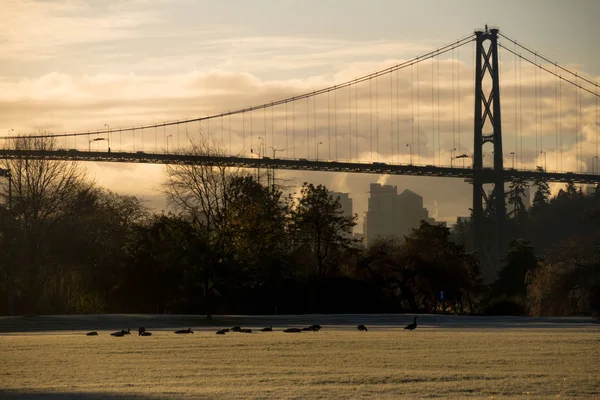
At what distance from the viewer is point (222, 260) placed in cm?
5791

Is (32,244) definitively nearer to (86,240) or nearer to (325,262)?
(86,240)

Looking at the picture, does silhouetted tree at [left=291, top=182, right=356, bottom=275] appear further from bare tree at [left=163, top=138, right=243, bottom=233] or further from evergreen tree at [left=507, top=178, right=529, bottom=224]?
evergreen tree at [left=507, top=178, right=529, bottom=224]

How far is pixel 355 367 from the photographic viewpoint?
26.4 metres

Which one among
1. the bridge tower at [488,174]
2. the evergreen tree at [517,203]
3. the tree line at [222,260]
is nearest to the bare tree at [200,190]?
the tree line at [222,260]

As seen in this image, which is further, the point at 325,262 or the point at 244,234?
the point at 325,262

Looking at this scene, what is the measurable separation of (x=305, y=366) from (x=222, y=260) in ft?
103

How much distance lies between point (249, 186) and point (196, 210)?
5.86 metres

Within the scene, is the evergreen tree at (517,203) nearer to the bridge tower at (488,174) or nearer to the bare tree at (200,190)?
the bridge tower at (488,174)

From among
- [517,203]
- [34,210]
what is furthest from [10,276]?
[517,203]

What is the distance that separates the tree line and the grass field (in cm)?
2016

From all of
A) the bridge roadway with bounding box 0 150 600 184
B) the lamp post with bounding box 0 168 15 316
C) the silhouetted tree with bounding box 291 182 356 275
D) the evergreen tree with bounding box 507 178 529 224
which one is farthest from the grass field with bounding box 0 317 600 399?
the evergreen tree with bounding box 507 178 529 224

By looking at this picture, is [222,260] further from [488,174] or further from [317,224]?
[488,174]

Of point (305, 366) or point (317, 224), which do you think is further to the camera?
point (317, 224)

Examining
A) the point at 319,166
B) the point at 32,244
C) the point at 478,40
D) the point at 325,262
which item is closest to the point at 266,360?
the point at 32,244
